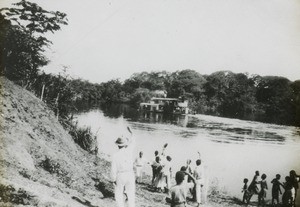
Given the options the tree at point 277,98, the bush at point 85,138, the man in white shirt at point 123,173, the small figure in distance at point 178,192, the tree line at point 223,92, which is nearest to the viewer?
the small figure in distance at point 178,192

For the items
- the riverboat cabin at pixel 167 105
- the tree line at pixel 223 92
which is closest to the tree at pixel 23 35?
the tree line at pixel 223 92

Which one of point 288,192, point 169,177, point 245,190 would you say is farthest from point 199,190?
point 288,192

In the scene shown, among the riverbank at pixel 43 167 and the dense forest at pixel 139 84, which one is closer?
the riverbank at pixel 43 167

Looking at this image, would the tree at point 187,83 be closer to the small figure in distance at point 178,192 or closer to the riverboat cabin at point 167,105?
the riverboat cabin at point 167,105

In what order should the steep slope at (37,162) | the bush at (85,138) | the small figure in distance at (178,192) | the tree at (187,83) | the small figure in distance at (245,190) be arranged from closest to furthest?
the small figure in distance at (178,192), the steep slope at (37,162), the small figure in distance at (245,190), the tree at (187,83), the bush at (85,138)

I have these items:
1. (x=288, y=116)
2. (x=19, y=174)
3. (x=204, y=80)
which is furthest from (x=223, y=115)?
(x=19, y=174)

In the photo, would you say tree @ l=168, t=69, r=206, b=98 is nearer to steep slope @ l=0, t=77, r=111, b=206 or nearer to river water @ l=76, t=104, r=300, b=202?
river water @ l=76, t=104, r=300, b=202

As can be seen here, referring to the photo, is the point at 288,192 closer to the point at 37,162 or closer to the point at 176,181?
the point at 176,181

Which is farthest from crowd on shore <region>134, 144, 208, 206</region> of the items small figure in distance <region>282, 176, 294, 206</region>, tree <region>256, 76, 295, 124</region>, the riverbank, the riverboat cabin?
the riverboat cabin
